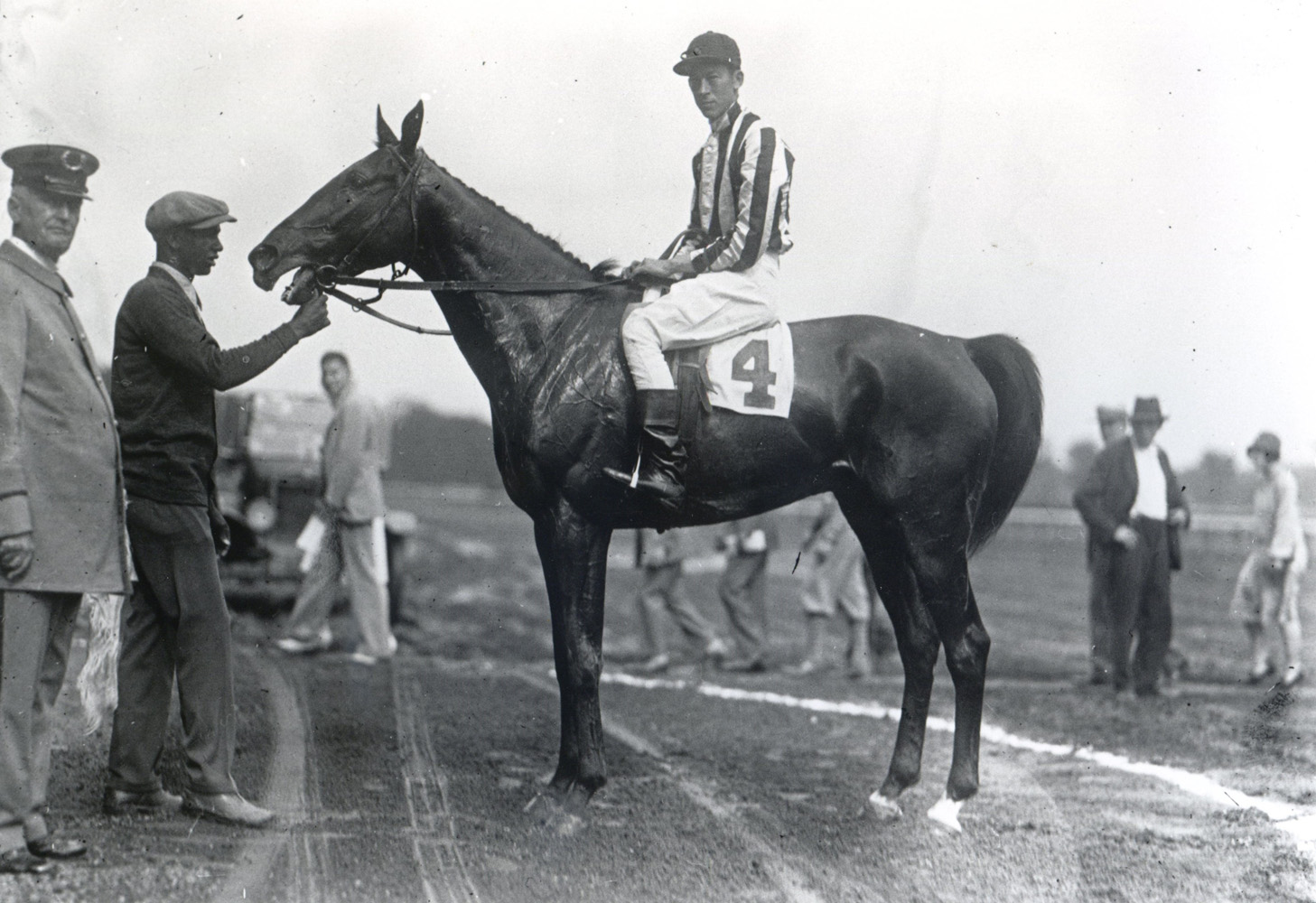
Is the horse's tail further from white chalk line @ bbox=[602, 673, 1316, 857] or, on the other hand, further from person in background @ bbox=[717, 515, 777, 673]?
person in background @ bbox=[717, 515, 777, 673]

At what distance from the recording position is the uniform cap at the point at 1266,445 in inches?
362

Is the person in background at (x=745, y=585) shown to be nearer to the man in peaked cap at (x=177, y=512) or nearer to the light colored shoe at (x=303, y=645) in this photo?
the light colored shoe at (x=303, y=645)

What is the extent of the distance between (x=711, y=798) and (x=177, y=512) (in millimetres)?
2524

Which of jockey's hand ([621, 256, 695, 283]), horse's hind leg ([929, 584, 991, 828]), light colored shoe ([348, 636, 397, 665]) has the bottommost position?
light colored shoe ([348, 636, 397, 665])

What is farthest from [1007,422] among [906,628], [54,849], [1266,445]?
[1266,445]

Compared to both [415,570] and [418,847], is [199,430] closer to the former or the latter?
[418,847]

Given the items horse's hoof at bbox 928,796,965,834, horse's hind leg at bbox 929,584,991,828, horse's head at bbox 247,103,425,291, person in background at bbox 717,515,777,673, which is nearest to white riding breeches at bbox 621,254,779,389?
horse's head at bbox 247,103,425,291

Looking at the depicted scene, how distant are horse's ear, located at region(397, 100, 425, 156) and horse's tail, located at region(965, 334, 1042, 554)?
8.77 ft

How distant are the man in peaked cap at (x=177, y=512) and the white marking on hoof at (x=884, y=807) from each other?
8.10 feet

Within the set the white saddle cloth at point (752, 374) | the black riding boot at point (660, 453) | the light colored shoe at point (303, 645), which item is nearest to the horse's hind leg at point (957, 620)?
the white saddle cloth at point (752, 374)

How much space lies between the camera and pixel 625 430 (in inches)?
198

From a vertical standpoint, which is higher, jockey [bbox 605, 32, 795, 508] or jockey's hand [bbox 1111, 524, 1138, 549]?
jockey [bbox 605, 32, 795, 508]

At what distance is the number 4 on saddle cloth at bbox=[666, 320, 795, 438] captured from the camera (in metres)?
5.00

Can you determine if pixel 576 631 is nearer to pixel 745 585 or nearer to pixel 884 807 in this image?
pixel 884 807
